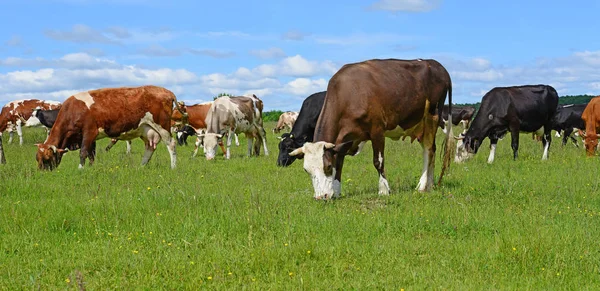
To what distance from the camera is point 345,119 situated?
11.1 m

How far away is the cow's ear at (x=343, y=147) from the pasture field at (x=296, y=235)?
0.88 m

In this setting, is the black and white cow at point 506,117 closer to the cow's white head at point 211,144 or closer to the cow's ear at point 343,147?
the cow's white head at point 211,144

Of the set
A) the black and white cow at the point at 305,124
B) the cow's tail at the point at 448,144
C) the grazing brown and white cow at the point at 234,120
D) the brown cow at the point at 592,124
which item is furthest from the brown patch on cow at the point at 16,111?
the brown cow at the point at 592,124

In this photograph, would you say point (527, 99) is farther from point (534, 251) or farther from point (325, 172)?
point (534, 251)

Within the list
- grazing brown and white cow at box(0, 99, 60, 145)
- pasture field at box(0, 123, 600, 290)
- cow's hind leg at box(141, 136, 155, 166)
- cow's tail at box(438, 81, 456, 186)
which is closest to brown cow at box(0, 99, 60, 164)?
grazing brown and white cow at box(0, 99, 60, 145)

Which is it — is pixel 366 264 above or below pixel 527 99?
below

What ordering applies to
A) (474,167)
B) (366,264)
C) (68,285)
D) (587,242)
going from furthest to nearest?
(474,167) < (587,242) < (366,264) < (68,285)

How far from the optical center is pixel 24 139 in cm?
3272

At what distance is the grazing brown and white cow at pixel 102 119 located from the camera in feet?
51.0

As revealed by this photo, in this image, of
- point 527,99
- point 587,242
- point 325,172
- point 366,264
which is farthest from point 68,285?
point 527,99

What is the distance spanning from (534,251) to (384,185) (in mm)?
4451

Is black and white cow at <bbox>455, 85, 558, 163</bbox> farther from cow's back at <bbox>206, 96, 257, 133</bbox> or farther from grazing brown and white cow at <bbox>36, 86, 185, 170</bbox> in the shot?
grazing brown and white cow at <bbox>36, 86, 185, 170</bbox>

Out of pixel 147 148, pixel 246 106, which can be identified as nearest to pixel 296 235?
pixel 147 148

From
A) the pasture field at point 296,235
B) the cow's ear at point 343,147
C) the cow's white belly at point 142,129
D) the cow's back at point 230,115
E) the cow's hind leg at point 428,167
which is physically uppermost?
the cow's back at point 230,115
